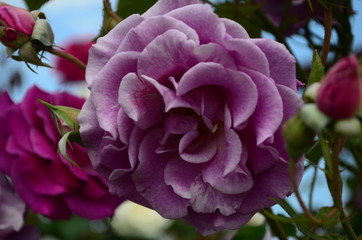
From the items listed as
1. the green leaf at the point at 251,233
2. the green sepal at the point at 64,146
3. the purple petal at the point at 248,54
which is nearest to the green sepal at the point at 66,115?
the green sepal at the point at 64,146

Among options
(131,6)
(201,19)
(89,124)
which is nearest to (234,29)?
(201,19)

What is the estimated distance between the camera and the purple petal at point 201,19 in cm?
44

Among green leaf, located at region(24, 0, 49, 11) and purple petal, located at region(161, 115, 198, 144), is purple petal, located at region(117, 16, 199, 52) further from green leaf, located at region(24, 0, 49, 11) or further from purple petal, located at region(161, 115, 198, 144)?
green leaf, located at region(24, 0, 49, 11)

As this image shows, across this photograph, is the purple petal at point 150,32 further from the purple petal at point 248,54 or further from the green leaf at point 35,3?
the green leaf at point 35,3

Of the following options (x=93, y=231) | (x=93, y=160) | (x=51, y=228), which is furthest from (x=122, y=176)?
(x=93, y=231)

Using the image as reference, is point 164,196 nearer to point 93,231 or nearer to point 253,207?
point 253,207

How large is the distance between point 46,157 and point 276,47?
0.37 meters

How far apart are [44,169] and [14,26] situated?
0.80ft

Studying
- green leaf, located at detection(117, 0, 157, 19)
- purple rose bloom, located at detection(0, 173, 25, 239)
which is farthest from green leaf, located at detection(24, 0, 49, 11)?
purple rose bloom, located at detection(0, 173, 25, 239)

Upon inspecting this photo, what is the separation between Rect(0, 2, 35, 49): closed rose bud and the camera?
0.54 meters

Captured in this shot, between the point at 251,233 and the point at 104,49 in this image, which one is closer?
the point at 104,49

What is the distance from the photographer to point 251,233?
0.79 metres

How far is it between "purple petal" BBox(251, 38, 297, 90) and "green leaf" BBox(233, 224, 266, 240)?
0.37 metres

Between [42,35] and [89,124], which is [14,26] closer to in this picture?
[42,35]
